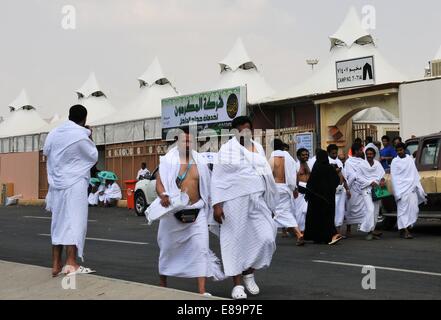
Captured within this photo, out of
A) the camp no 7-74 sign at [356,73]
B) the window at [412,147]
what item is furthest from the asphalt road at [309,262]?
the camp no 7-74 sign at [356,73]

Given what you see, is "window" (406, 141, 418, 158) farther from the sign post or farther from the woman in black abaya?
the sign post

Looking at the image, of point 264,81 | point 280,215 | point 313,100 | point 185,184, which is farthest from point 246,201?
point 264,81

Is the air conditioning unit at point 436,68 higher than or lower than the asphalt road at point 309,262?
higher

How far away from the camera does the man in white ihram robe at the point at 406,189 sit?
13.8 metres

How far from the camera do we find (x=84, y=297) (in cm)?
682

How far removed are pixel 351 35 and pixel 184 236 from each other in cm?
2531

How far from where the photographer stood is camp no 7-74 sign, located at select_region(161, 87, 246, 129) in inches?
1111

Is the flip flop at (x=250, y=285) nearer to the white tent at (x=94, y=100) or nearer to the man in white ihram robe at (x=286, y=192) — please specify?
the man in white ihram robe at (x=286, y=192)

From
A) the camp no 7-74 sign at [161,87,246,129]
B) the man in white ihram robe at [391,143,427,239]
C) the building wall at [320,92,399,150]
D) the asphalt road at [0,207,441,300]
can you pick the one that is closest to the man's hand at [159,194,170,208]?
the asphalt road at [0,207,441,300]

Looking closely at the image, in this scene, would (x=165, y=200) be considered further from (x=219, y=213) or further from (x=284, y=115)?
(x=284, y=115)

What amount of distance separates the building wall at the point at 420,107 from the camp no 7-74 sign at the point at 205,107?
6.99 metres
